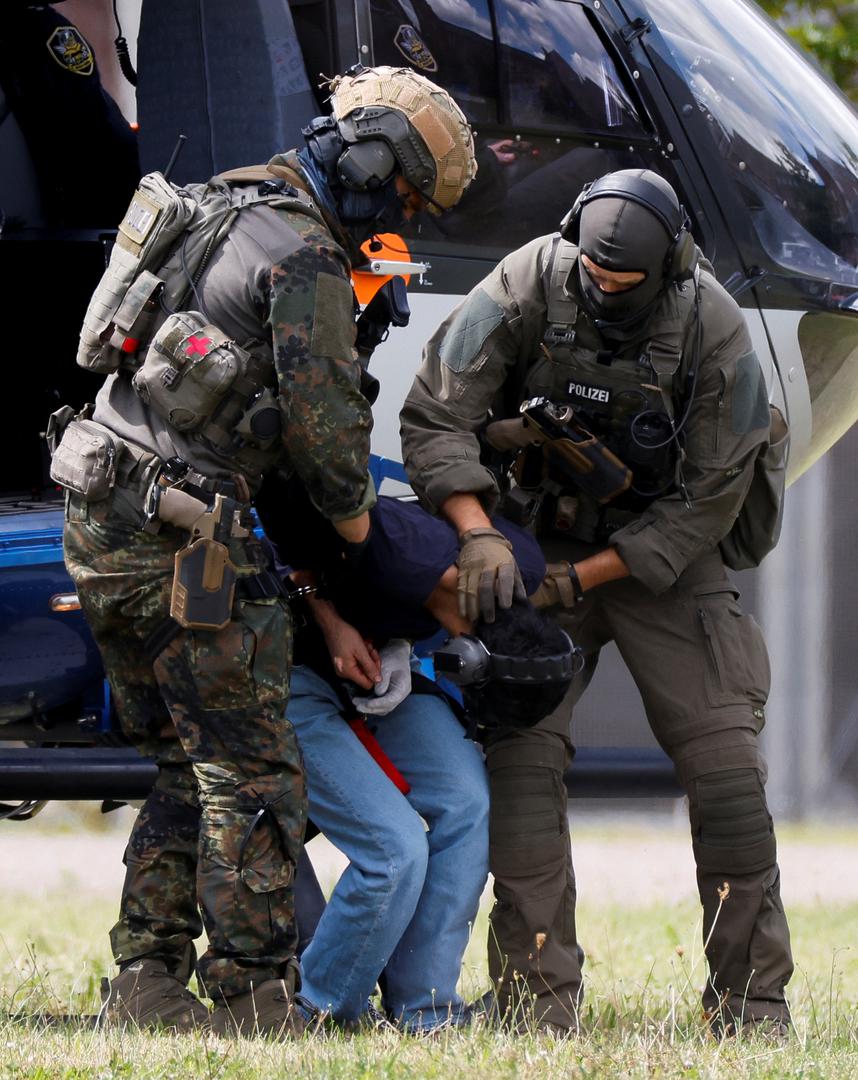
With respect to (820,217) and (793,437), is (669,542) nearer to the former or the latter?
(793,437)

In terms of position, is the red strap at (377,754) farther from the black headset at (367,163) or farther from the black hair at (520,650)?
the black headset at (367,163)

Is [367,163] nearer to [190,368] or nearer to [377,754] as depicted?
[190,368]

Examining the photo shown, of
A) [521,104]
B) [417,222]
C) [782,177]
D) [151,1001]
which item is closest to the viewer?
[151,1001]

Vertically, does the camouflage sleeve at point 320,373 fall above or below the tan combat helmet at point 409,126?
below

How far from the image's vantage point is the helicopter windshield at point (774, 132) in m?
4.94

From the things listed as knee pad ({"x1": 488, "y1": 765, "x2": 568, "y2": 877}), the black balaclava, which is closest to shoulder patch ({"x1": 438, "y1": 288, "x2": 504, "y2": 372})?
the black balaclava

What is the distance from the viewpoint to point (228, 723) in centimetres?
352

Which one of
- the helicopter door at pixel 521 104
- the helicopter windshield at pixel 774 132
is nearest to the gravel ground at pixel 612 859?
the helicopter windshield at pixel 774 132

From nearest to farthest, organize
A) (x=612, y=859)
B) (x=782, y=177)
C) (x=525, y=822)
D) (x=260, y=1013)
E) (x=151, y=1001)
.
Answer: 1. (x=260, y=1013)
2. (x=151, y=1001)
3. (x=525, y=822)
4. (x=782, y=177)
5. (x=612, y=859)

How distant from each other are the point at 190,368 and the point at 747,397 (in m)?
1.40

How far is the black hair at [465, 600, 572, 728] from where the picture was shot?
12.1 feet

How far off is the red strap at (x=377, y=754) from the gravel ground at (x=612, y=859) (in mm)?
4359

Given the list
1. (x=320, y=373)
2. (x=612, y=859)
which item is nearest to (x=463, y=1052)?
(x=320, y=373)

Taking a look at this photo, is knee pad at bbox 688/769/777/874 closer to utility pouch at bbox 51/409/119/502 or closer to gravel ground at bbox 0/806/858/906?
utility pouch at bbox 51/409/119/502
